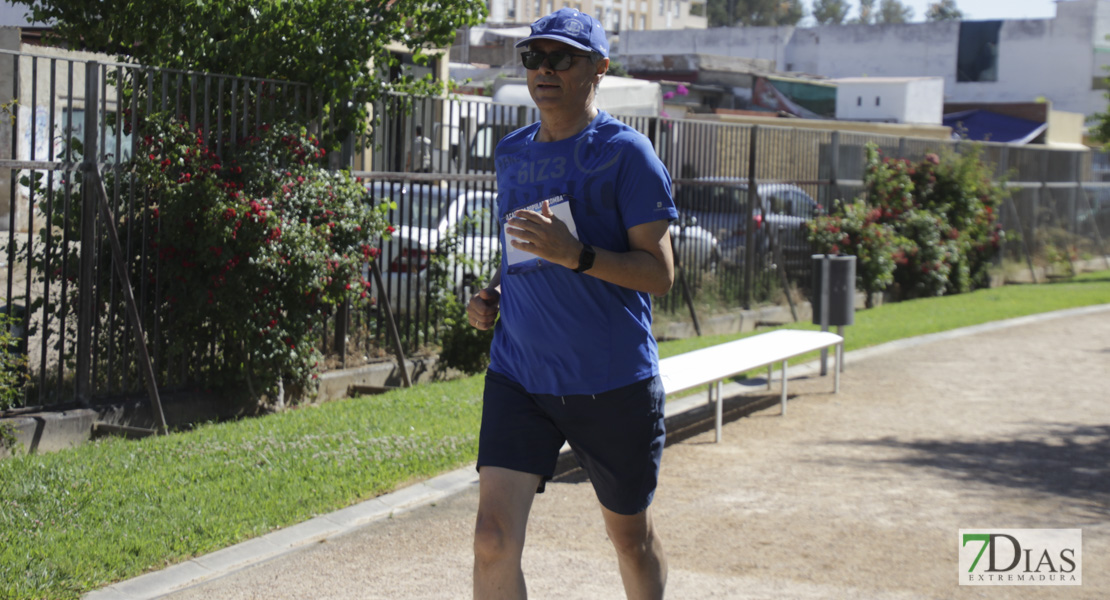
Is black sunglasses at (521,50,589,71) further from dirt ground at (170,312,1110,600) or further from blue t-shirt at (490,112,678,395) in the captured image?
dirt ground at (170,312,1110,600)

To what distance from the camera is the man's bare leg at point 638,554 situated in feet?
11.4

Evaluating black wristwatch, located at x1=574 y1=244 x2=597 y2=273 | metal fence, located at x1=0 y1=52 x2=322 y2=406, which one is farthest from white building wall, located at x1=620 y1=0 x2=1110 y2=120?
black wristwatch, located at x1=574 y1=244 x2=597 y2=273

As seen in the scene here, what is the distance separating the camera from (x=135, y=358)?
24.3ft

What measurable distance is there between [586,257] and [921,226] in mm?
14744

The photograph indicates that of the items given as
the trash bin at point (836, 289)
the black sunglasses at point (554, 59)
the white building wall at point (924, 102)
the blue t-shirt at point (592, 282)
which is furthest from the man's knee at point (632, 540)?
the white building wall at point (924, 102)

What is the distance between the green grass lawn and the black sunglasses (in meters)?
2.66

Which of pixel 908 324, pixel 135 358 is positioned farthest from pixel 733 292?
pixel 135 358

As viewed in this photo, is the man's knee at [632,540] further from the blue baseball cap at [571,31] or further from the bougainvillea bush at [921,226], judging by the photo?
the bougainvillea bush at [921,226]

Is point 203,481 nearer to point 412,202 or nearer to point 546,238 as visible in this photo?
point 546,238

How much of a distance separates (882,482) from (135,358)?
4.78 m

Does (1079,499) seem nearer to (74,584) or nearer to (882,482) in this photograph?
(882,482)

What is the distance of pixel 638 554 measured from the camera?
11.4 feet

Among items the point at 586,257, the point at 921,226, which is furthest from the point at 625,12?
the point at 586,257

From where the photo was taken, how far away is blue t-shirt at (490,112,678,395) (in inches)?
132
